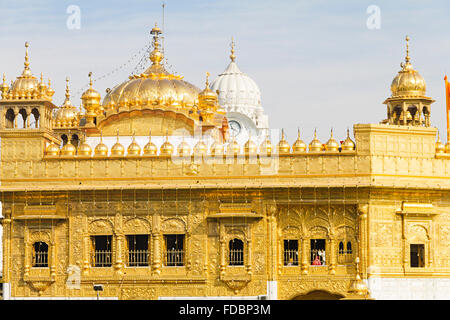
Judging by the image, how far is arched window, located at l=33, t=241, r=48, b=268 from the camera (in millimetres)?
33938

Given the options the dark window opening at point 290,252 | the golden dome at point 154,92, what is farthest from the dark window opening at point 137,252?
the golden dome at point 154,92

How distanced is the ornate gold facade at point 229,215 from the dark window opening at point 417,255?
0.10 meters

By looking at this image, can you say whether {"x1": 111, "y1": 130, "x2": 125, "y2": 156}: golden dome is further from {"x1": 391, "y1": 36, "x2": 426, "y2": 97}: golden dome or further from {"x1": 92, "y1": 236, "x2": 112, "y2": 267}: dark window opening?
{"x1": 391, "y1": 36, "x2": 426, "y2": 97}: golden dome

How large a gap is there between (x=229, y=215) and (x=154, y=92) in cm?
699

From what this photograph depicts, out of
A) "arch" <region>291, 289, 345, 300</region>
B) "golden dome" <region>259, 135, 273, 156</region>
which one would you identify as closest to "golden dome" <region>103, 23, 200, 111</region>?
"golden dome" <region>259, 135, 273, 156</region>

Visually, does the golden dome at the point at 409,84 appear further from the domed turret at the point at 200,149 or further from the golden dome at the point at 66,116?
the golden dome at the point at 66,116

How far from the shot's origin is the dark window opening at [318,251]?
33562 millimetres

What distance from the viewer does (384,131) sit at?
33625 millimetres


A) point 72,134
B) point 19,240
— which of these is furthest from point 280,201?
point 72,134

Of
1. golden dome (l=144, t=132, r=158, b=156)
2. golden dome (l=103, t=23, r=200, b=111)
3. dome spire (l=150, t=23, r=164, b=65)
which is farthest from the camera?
dome spire (l=150, t=23, r=164, b=65)

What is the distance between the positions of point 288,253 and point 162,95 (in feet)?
26.3

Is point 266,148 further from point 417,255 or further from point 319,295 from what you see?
point 417,255

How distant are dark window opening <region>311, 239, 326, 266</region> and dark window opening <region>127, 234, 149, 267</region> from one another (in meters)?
5.17

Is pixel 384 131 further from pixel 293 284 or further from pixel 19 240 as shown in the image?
pixel 19 240
